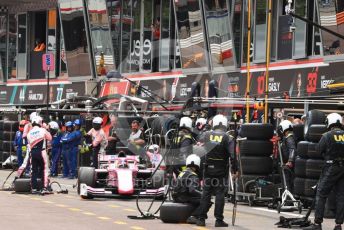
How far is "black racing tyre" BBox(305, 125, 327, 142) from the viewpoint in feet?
65.9

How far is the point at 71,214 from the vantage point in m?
18.8

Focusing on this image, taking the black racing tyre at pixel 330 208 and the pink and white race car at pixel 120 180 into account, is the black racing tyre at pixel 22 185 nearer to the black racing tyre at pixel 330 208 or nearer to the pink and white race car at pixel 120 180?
the pink and white race car at pixel 120 180

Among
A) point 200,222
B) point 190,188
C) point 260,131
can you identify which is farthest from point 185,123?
point 200,222

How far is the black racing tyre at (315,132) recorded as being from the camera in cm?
2008

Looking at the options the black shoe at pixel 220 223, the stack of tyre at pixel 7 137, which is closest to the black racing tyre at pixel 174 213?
the black shoe at pixel 220 223

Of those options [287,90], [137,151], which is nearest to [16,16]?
[287,90]

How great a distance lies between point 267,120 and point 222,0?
478 inches

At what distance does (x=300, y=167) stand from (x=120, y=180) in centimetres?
398

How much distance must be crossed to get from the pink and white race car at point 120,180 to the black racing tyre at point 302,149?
3.17 metres

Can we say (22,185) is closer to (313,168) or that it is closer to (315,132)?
Answer: (313,168)

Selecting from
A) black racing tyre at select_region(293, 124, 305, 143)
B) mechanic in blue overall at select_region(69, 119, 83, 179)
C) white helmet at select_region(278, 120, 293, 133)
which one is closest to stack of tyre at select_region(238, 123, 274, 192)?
white helmet at select_region(278, 120, 293, 133)

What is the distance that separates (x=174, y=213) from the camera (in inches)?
695

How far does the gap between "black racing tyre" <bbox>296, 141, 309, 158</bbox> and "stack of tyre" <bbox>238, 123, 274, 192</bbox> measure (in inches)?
61.4

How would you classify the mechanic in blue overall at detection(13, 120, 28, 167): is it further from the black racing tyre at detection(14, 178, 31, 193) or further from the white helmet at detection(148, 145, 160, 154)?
the white helmet at detection(148, 145, 160, 154)
